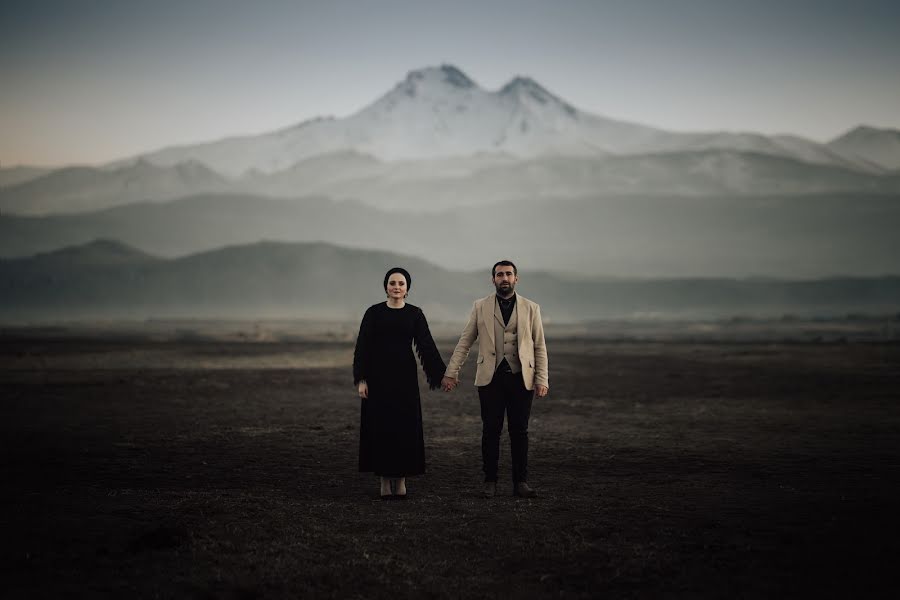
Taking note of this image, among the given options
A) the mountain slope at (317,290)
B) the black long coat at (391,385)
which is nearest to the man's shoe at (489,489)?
the black long coat at (391,385)

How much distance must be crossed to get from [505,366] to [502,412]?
0.46m

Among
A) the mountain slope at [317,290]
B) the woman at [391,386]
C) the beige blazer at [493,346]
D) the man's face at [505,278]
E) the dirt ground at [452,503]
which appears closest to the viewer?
the dirt ground at [452,503]

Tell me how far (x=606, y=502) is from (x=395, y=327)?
270 cm

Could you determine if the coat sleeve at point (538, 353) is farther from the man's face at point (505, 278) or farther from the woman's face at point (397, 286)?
the woman's face at point (397, 286)

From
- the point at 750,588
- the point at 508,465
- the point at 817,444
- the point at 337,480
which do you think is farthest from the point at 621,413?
the point at 750,588

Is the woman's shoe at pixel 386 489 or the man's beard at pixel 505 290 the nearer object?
the man's beard at pixel 505 290

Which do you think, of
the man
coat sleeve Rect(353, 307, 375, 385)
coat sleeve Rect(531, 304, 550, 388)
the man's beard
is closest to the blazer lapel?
the man

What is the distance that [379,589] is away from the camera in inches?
232

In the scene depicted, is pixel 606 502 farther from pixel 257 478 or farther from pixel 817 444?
pixel 817 444

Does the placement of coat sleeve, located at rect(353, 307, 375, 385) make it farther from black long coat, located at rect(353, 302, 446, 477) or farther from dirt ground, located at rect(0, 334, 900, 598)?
dirt ground, located at rect(0, 334, 900, 598)

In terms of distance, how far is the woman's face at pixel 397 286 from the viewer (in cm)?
862

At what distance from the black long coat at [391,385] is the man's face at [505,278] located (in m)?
0.90

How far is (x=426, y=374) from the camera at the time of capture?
28.6ft

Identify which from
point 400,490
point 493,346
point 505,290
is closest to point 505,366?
point 493,346
